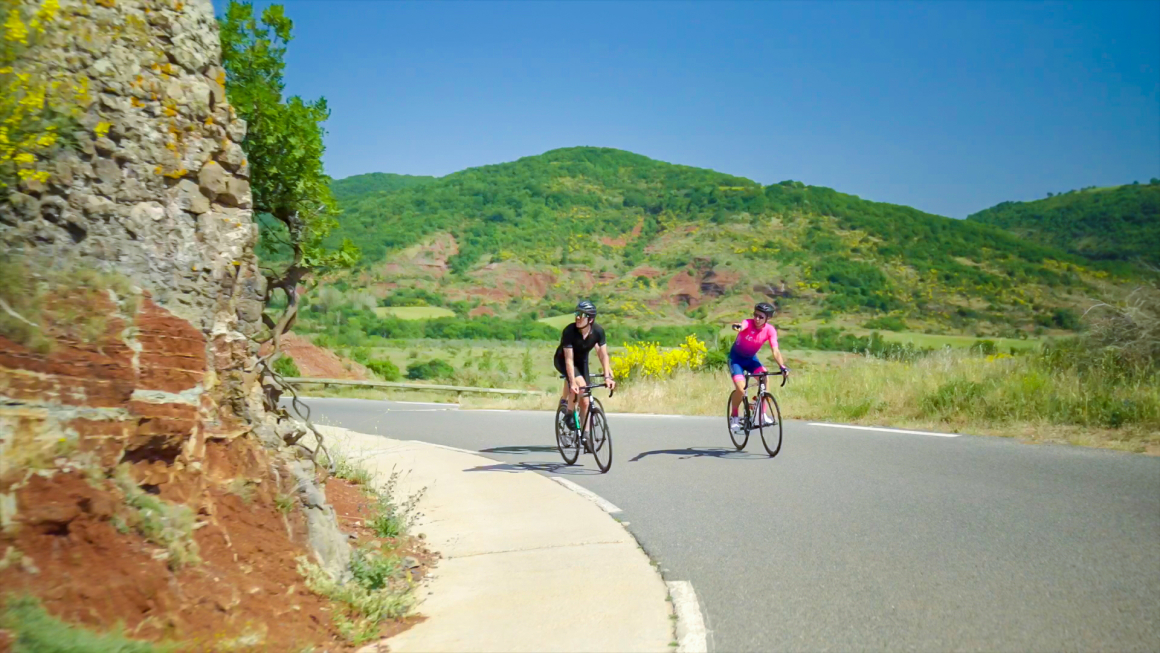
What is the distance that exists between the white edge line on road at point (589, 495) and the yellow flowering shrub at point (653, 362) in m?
15.0

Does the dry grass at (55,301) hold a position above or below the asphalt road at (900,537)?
above

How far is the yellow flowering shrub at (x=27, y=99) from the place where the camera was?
4.24 metres

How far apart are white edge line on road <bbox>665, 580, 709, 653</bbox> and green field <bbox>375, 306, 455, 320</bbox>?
230 feet

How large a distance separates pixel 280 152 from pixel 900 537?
6.42m

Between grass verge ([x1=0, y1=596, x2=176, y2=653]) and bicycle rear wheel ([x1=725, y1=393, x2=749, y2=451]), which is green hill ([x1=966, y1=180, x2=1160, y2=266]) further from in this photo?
grass verge ([x1=0, y1=596, x2=176, y2=653])

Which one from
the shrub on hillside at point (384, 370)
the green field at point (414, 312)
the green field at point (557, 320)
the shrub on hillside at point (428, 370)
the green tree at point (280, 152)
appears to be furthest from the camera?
the green field at point (557, 320)

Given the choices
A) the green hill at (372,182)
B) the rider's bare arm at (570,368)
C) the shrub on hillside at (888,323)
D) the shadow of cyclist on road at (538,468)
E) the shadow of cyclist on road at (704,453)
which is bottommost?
the shadow of cyclist on road at (538,468)

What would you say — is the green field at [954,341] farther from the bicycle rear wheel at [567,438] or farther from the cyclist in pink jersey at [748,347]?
the bicycle rear wheel at [567,438]

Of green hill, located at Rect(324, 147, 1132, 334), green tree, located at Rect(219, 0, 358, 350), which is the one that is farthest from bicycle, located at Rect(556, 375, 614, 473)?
green hill, located at Rect(324, 147, 1132, 334)

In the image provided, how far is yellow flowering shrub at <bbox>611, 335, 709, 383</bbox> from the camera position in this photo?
85.1 feet

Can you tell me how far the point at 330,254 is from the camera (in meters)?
9.51

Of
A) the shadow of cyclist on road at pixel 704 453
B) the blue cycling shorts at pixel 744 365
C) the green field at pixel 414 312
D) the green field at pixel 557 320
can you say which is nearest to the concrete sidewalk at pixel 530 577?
the shadow of cyclist on road at pixel 704 453

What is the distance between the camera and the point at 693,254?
332 ft

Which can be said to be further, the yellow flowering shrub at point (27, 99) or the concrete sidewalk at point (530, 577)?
the concrete sidewalk at point (530, 577)
